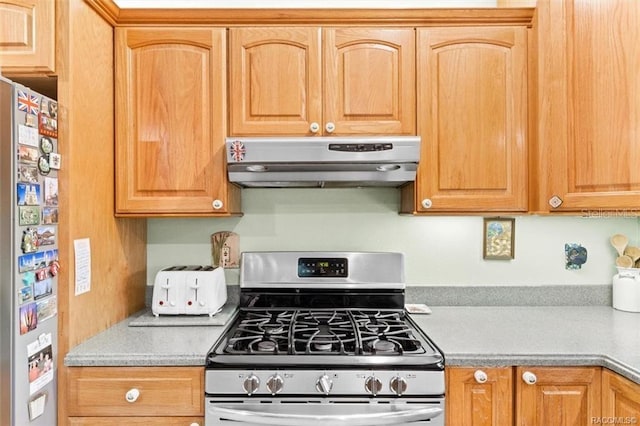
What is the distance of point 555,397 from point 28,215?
5.81ft

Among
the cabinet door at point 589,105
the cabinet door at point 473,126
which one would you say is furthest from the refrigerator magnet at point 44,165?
the cabinet door at point 589,105

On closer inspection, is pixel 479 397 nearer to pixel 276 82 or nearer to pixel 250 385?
pixel 250 385

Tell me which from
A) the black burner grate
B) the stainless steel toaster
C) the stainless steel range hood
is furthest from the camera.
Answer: the stainless steel toaster

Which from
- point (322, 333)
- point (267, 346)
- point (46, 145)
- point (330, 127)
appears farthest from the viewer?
point (330, 127)

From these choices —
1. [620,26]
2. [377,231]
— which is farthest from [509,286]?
[620,26]

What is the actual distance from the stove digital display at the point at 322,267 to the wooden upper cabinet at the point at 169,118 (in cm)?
50

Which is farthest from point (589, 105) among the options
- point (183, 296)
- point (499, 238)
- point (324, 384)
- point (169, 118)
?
point (183, 296)

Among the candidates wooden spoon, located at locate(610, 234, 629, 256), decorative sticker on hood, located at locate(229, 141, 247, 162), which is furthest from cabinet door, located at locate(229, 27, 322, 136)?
wooden spoon, located at locate(610, 234, 629, 256)

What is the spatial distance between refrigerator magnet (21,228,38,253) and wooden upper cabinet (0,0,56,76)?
55cm

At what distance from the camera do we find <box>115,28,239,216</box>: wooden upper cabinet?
1721 mm

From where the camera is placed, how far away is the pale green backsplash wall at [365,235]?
207 cm

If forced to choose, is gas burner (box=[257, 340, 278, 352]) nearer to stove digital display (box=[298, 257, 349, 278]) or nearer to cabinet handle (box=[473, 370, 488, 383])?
stove digital display (box=[298, 257, 349, 278])

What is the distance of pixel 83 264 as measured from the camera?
1.49m

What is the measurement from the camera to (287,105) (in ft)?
5.68
